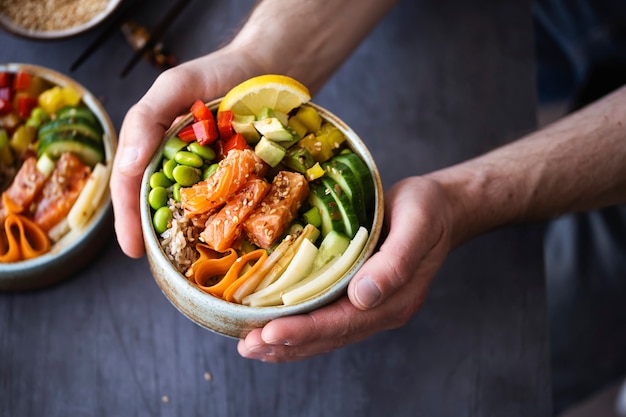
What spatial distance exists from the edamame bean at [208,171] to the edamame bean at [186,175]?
0.6 inches

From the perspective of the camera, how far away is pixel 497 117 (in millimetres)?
2264

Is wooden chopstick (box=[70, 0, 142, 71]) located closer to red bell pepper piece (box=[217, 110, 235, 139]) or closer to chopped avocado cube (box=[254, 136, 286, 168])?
red bell pepper piece (box=[217, 110, 235, 139])

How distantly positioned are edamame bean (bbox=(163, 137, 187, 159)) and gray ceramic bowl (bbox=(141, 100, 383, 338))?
3cm

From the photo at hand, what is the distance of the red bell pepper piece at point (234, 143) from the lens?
4.84 feet

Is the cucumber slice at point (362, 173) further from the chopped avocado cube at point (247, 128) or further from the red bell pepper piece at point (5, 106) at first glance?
the red bell pepper piece at point (5, 106)

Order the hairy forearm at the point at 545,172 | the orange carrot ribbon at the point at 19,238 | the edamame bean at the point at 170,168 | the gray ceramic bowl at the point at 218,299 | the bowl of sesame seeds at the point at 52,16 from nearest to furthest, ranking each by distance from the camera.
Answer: the gray ceramic bowl at the point at 218,299 < the edamame bean at the point at 170,168 < the orange carrot ribbon at the point at 19,238 < the hairy forearm at the point at 545,172 < the bowl of sesame seeds at the point at 52,16

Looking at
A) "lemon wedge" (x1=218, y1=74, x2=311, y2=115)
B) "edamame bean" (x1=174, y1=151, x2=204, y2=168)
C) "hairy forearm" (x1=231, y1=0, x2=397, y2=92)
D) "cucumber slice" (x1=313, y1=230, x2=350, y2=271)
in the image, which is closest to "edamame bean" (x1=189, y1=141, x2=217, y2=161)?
"edamame bean" (x1=174, y1=151, x2=204, y2=168)

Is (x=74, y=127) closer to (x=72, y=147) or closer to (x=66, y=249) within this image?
(x=72, y=147)

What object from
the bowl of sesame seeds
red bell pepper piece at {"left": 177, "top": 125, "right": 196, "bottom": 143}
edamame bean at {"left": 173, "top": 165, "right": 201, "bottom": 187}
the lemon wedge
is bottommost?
the bowl of sesame seeds

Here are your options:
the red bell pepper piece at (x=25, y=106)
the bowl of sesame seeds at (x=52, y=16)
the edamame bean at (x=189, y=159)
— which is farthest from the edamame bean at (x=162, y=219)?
the bowl of sesame seeds at (x=52, y=16)

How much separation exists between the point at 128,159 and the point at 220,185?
299 millimetres

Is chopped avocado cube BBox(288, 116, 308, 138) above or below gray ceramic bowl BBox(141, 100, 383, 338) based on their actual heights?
above

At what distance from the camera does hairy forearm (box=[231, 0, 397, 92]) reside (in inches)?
77.4

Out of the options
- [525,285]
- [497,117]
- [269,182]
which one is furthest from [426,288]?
[497,117]
